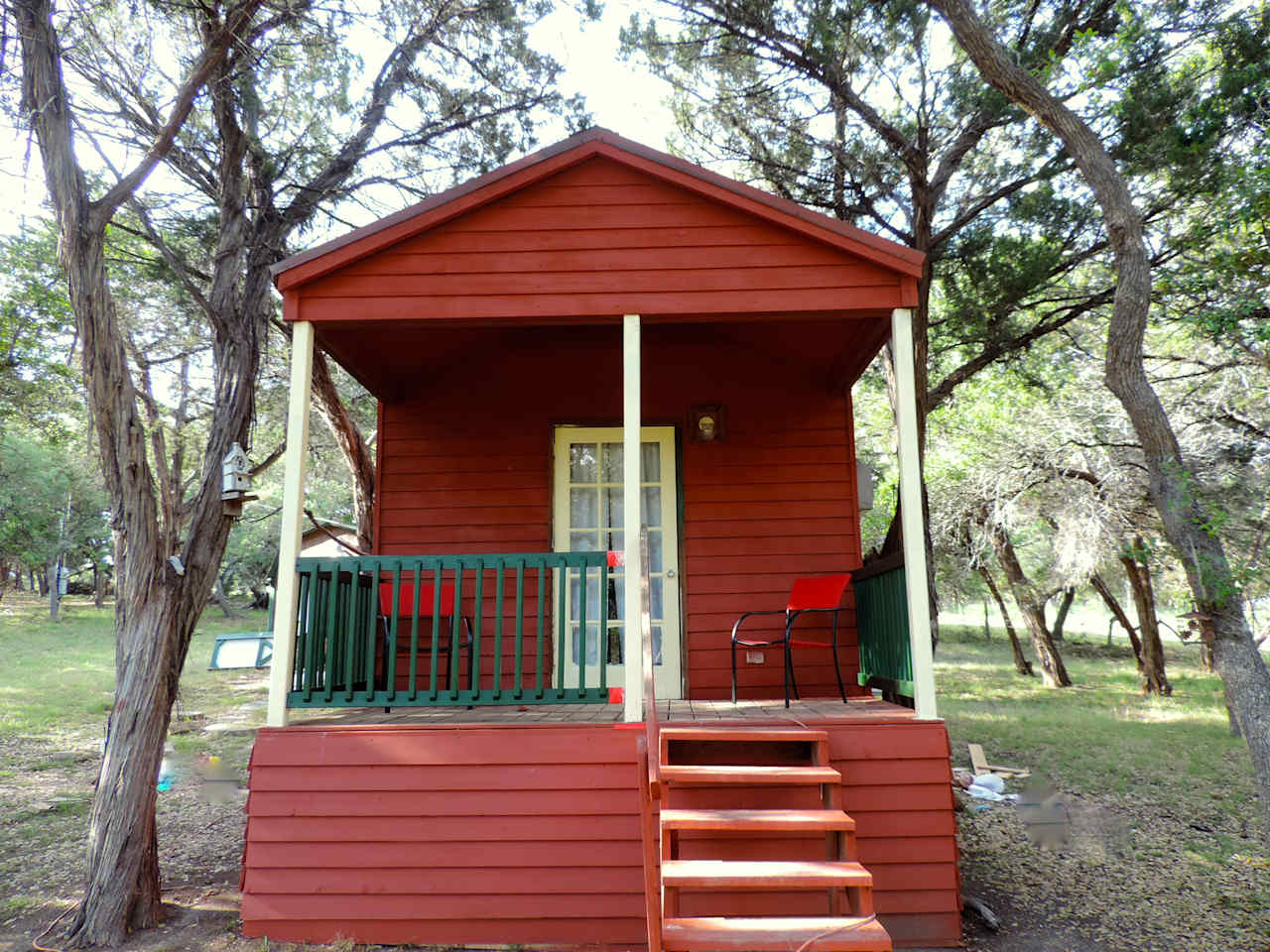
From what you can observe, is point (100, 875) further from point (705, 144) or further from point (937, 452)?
point (937, 452)

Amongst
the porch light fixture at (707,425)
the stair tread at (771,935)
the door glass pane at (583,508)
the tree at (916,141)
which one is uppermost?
the tree at (916,141)

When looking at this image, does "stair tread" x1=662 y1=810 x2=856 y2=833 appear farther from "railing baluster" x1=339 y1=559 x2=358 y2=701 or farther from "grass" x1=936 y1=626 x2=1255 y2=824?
"grass" x1=936 y1=626 x2=1255 y2=824

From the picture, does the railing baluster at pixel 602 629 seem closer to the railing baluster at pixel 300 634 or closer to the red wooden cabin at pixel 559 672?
the red wooden cabin at pixel 559 672

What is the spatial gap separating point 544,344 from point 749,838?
366 cm

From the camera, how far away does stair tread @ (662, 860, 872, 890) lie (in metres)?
2.78

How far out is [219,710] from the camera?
34.7 feet

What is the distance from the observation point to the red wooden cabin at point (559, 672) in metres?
3.56

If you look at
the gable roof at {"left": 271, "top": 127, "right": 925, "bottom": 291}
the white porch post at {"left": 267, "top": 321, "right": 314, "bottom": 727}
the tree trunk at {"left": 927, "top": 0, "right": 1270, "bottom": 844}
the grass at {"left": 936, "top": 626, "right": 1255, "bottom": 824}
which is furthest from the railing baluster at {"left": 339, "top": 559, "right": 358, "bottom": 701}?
the grass at {"left": 936, "top": 626, "right": 1255, "bottom": 824}

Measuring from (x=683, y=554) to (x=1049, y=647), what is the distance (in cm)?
1017

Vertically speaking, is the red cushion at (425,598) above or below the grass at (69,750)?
above

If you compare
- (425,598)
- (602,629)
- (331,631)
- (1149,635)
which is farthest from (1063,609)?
(331,631)

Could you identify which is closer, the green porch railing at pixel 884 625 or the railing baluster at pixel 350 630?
the railing baluster at pixel 350 630

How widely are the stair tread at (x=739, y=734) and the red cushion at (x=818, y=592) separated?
1.01 metres

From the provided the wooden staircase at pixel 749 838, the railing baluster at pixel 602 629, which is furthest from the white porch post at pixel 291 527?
the wooden staircase at pixel 749 838
